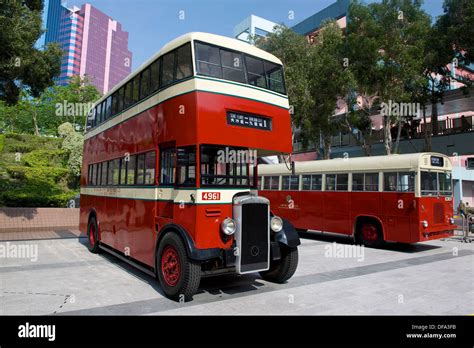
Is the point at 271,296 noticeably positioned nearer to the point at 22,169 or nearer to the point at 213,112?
the point at 213,112

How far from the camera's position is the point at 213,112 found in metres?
6.11

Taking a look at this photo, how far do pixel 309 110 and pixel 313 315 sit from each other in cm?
1745

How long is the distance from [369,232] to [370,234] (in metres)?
0.09

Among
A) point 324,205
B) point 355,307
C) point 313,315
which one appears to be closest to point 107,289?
point 313,315

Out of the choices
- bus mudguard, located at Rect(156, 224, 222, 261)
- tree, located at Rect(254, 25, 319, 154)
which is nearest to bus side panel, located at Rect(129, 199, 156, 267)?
bus mudguard, located at Rect(156, 224, 222, 261)

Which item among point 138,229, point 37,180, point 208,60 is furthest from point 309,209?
point 37,180

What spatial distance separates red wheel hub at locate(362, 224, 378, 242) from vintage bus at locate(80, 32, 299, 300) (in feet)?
22.2

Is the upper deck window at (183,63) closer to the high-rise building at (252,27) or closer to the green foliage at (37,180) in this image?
the green foliage at (37,180)

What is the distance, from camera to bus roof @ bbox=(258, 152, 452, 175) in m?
11.5

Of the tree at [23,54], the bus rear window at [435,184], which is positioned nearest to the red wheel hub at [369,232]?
the bus rear window at [435,184]

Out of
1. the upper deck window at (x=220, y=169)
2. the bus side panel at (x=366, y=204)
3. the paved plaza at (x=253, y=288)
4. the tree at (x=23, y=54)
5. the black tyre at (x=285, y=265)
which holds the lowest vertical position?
the paved plaza at (x=253, y=288)

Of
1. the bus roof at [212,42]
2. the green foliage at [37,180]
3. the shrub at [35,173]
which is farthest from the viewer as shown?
the shrub at [35,173]

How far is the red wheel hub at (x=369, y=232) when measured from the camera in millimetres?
12742

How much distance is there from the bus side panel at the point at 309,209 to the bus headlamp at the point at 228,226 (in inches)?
354
